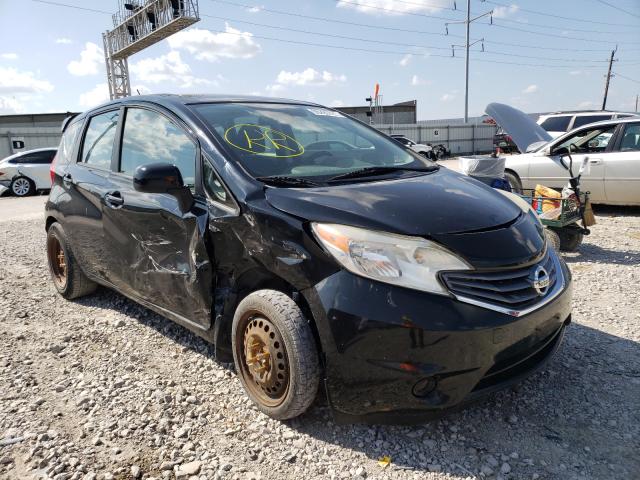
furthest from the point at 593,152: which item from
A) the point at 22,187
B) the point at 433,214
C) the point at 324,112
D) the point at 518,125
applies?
the point at 22,187

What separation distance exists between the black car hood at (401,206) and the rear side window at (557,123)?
12.3 m

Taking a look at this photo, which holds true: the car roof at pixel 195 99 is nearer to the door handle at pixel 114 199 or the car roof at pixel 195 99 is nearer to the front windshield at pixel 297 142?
the front windshield at pixel 297 142

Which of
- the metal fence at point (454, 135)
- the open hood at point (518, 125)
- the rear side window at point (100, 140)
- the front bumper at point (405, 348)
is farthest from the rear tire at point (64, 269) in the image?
the metal fence at point (454, 135)

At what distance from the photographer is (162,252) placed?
2.94m

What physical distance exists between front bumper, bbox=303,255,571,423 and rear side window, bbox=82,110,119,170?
7.53 ft

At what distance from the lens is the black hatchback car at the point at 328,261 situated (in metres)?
2.03

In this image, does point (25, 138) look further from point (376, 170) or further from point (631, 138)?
point (376, 170)

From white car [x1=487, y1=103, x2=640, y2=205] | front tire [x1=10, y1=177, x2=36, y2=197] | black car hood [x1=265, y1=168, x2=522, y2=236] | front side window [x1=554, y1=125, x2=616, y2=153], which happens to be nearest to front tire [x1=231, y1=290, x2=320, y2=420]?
black car hood [x1=265, y1=168, x2=522, y2=236]

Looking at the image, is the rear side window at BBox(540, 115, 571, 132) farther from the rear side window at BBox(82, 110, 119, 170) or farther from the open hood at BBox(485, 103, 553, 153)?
the rear side window at BBox(82, 110, 119, 170)

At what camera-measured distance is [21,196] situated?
Answer: 15.0m

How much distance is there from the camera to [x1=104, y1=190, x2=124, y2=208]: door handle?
Result: 10.7ft

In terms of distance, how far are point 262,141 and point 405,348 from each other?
4.87 ft

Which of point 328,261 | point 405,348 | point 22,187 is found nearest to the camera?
point 405,348

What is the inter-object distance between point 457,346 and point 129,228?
7.24 feet
